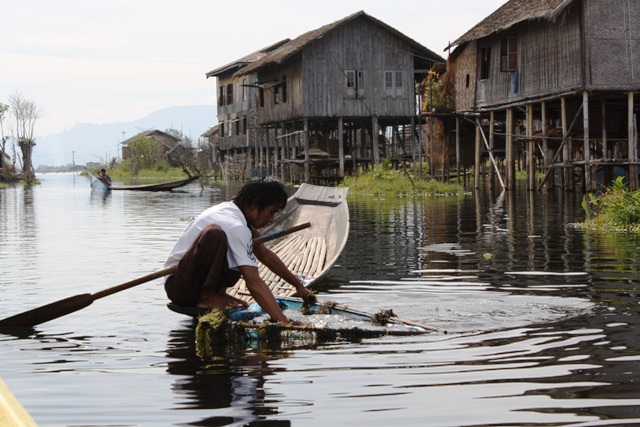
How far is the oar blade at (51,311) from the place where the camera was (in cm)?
727

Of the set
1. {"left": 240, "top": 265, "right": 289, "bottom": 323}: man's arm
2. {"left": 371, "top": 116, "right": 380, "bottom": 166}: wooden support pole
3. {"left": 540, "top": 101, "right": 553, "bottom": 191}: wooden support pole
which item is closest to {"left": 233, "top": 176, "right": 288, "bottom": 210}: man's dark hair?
{"left": 240, "top": 265, "right": 289, "bottom": 323}: man's arm

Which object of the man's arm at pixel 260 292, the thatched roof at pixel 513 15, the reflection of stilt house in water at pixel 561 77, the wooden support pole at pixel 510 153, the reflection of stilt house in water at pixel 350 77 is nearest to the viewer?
the man's arm at pixel 260 292

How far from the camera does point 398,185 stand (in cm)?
2830

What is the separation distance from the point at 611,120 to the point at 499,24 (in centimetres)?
445

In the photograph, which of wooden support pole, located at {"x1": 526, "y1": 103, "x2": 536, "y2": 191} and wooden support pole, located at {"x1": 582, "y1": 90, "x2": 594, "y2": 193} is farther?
wooden support pole, located at {"x1": 526, "y1": 103, "x2": 536, "y2": 191}

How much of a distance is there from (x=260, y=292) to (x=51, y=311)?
201 cm

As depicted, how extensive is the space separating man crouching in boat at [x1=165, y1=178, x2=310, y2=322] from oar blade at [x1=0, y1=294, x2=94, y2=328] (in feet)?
2.49

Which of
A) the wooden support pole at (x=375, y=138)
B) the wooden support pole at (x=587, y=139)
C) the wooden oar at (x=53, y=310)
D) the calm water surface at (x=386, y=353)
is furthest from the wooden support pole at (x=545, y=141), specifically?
the wooden oar at (x=53, y=310)

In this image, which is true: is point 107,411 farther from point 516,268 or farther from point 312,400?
point 516,268

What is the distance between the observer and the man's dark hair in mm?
6684

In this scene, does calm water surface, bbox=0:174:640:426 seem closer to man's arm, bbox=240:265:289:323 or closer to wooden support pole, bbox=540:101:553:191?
man's arm, bbox=240:265:289:323

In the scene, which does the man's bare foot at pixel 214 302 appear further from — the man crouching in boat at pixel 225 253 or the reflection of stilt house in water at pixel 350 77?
the reflection of stilt house in water at pixel 350 77

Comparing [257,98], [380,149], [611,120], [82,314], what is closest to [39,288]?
[82,314]

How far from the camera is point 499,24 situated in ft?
82.9
